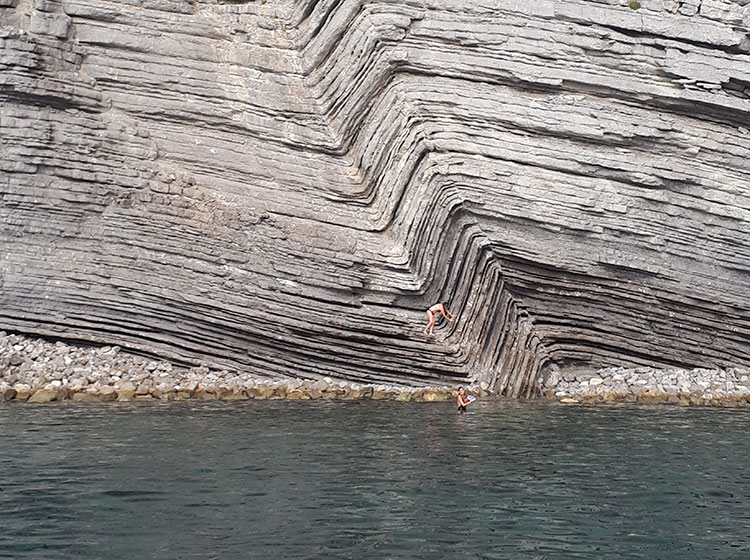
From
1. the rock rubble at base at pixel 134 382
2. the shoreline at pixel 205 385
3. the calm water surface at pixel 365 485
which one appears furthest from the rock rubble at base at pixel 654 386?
the calm water surface at pixel 365 485

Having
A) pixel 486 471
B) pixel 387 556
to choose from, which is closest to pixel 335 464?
pixel 486 471

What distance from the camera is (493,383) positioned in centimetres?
2441

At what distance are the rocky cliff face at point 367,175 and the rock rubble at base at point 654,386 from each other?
3.78 feet

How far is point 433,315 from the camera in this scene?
77.9 feet

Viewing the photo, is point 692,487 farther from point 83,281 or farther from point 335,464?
point 83,281

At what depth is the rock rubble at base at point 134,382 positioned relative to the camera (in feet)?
73.5

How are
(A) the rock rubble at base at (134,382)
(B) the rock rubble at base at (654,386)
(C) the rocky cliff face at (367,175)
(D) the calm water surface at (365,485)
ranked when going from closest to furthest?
1. (D) the calm water surface at (365,485)
2. (A) the rock rubble at base at (134,382)
3. (B) the rock rubble at base at (654,386)
4. (C) the rocky cliff face at (367,175)

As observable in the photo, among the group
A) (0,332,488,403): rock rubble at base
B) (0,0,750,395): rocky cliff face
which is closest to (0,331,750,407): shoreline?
(0,332,488,403): rock rubble at base

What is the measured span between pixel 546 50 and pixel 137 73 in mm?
10160

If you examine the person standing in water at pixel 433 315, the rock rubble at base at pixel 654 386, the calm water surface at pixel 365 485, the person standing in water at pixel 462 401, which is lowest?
the rock rubble at base at pixel 654 386

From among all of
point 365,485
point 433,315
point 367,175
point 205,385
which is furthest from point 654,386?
point 365,485

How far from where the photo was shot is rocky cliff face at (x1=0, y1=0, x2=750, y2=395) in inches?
937

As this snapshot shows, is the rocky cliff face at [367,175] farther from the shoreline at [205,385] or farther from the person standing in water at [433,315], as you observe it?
the shoreline at [205,385]

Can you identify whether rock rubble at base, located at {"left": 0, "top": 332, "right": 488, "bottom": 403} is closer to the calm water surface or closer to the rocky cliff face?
the rocky cliff face
